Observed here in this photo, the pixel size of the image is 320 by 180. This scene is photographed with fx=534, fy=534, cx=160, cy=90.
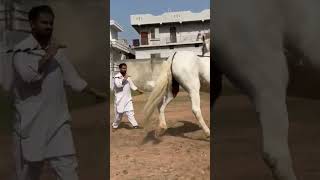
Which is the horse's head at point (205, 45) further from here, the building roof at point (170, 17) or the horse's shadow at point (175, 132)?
the horse's shadow at point (175, 132)

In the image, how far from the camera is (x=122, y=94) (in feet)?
14.1

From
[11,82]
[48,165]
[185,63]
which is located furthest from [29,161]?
[185,63]

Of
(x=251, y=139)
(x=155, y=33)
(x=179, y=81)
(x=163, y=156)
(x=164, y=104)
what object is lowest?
(x=163, y=156)

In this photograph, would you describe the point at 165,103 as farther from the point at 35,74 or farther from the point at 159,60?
the point at 35,74

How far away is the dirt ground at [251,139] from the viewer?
2.47m

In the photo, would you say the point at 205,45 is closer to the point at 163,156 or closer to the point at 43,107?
the point at 163,156

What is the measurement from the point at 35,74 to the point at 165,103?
3.85 feet

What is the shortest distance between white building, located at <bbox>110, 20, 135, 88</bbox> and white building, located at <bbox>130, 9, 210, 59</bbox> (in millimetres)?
62

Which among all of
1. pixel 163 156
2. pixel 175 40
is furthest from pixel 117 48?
pixel 163 156

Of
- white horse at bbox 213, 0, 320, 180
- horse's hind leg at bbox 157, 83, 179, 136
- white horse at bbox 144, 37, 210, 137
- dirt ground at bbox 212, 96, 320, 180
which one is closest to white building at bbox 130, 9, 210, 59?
white horse at bbox 144, 37, 210, 137

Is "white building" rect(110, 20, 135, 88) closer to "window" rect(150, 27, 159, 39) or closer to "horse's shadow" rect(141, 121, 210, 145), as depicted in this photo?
"window" rect(150, 27, 159, 39)

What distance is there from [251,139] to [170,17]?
773 mm

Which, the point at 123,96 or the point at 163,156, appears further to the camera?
the point at 123,96

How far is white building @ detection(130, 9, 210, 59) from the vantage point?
107 inches
